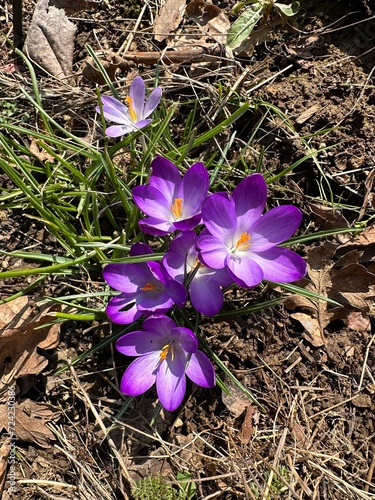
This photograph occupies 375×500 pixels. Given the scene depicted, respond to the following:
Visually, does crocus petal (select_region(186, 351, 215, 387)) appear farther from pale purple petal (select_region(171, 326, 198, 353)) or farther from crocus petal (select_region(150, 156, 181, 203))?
crocus petal (select_region(150, 156, 181, 203))

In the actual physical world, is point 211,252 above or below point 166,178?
below

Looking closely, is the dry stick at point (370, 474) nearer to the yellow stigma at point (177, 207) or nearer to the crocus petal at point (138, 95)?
the yellow stigma at point (177, 207)

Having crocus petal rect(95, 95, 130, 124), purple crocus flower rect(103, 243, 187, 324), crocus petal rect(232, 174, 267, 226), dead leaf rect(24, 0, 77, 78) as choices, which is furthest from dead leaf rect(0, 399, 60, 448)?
dead leaf rect(24, 0, 77, 78)

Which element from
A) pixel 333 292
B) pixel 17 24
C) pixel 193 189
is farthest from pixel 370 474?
pixel 17 24

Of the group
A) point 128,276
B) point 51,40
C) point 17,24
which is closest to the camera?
point 128,276

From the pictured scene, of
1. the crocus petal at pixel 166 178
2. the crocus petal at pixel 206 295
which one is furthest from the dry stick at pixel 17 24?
the crocus petal at pixel 206 295

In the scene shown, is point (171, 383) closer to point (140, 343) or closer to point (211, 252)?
point (140, 343)
